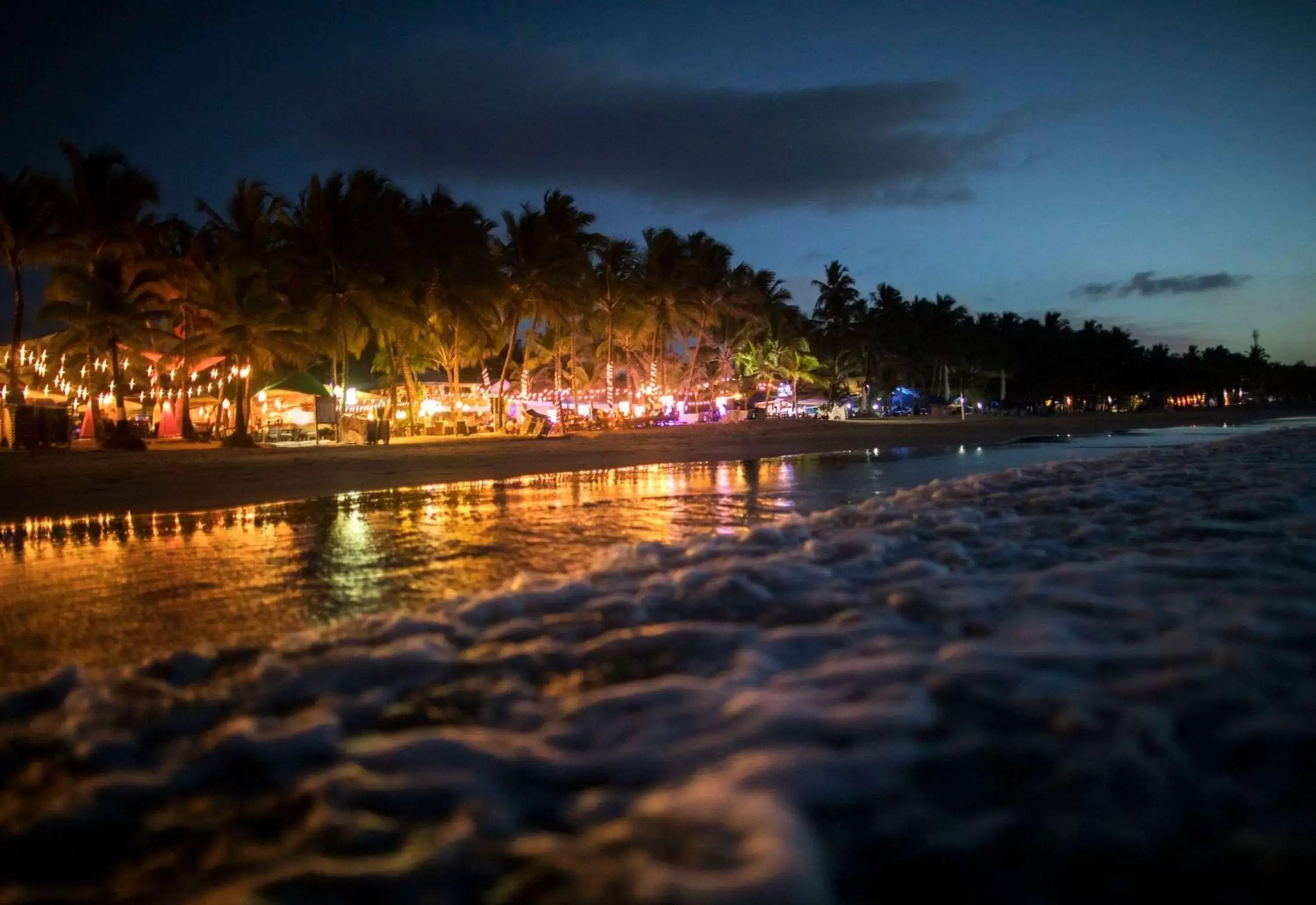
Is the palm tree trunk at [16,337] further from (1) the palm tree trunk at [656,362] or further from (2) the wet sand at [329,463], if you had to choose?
(1) the palm tree trunk at [656,362]

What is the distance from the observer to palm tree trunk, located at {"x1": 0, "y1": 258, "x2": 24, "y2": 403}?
23.0 m

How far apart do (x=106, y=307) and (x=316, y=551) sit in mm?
22681

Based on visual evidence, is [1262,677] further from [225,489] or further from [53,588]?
[225,489]

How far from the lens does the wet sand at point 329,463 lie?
11828 millimetres

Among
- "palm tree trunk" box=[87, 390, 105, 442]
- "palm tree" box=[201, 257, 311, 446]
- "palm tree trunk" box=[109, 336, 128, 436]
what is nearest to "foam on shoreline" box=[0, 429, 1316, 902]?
"palm tree" box=[201, 257, 311, 446]

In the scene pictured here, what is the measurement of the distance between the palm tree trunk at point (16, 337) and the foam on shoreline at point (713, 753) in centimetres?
2527

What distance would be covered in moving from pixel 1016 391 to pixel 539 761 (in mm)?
100039

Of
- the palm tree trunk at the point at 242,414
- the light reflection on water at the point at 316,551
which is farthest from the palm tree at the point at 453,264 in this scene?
the light reflection on water at the point at 316,551

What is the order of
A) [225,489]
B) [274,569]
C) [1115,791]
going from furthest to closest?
[225,489] → [274,569] → [1115,791]

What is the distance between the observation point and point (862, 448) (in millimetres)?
23453

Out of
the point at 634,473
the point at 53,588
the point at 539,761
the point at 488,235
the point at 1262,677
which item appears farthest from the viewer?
the point at 488,235

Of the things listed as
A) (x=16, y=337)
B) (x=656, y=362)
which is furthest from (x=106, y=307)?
(x=656, y=362)

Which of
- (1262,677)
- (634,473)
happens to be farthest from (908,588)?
(634,473)

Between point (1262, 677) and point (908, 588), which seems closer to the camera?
point (1262, 677)
